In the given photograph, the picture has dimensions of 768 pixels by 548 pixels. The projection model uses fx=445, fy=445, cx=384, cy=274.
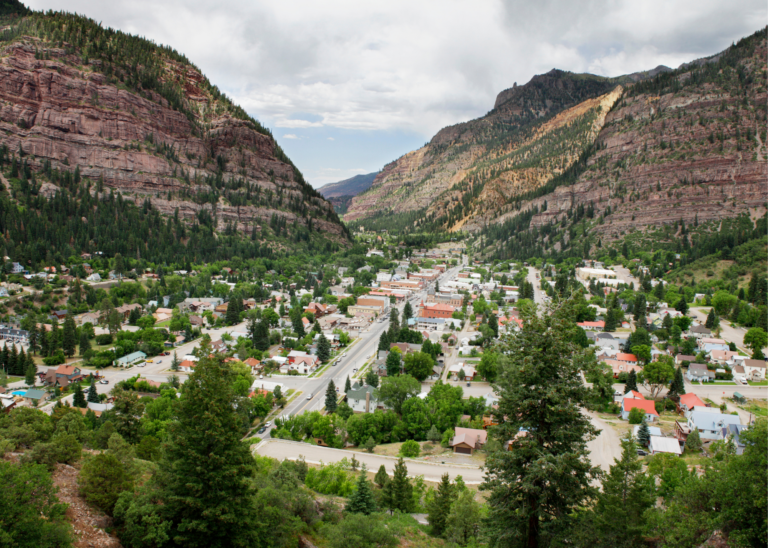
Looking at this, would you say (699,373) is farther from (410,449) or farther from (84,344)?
(84,344)

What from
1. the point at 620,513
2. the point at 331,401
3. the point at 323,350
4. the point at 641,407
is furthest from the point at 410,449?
the point at 323,350

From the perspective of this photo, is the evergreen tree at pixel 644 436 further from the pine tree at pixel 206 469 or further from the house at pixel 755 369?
the pine tree at pixel 206 469

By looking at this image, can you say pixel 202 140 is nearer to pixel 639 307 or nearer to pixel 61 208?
pixel 61 208

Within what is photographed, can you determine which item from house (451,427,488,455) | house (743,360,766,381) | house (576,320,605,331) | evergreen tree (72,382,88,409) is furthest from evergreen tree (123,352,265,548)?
house (576,320,605,331)

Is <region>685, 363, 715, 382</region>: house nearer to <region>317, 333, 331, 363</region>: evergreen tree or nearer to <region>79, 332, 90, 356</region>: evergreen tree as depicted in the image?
<region>317, 333, 331, 363</region>: evergreen tree

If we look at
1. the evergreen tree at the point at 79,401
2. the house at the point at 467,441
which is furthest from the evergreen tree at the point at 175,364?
the house at the point at 467,441
